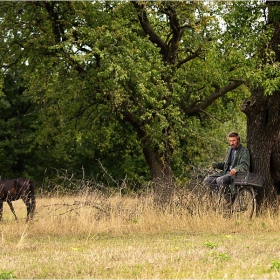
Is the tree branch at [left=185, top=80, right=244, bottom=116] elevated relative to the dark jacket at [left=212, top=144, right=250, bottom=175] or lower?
elevated

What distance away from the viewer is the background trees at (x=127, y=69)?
1955 cm

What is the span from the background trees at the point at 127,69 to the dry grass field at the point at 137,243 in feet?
20.7

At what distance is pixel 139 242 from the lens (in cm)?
1036

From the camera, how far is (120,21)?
2014 centimetres

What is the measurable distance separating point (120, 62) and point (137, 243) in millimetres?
9709

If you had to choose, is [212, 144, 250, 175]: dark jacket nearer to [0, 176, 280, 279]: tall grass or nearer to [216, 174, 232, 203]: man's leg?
[216, 174, 232, 203]: man's leg

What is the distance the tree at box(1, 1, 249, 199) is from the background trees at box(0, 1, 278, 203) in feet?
0.12

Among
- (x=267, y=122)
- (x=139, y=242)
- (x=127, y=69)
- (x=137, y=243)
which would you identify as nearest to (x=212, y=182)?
(x=267, y=122)

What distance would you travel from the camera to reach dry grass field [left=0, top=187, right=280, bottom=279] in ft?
23.7

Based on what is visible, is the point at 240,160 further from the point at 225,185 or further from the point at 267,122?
the point at 267,122

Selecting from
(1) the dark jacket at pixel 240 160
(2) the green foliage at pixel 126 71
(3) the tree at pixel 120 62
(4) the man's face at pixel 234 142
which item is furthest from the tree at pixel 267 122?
(3) the tree at pixel 120 62

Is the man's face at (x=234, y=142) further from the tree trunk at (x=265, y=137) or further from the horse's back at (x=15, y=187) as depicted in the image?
the horse's back at (x=15, y=187)

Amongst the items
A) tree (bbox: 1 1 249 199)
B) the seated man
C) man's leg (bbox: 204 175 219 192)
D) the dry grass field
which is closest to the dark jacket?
the seated man

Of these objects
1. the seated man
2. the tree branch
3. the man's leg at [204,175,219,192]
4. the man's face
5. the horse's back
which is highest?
the tree branch
